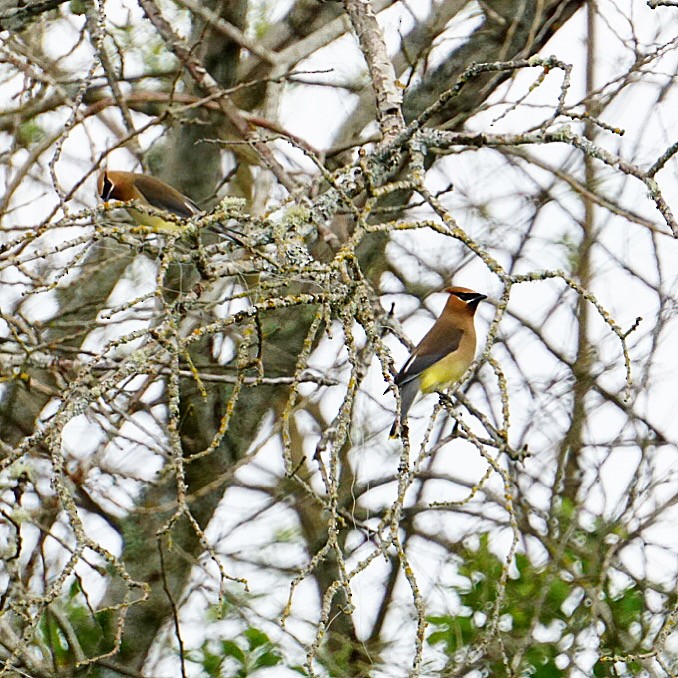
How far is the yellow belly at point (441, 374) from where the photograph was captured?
17.5ft

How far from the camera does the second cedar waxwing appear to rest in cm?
519

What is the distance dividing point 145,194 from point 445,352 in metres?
1.58

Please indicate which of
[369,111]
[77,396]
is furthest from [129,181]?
[77,396]

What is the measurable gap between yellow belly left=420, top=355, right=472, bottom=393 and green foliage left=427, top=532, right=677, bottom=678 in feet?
2.77

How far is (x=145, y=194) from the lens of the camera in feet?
18.6

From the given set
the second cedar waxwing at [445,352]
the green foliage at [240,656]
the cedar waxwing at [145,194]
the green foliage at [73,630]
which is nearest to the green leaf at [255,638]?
the green foliage at [240,656]

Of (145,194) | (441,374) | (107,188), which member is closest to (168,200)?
(145,194)

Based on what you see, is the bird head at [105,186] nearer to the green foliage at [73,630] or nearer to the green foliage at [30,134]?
the green foliage at [30,134]

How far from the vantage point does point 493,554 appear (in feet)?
18.8

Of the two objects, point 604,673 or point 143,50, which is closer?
point 604,673

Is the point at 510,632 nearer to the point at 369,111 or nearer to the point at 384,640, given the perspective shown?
the point at 384,640

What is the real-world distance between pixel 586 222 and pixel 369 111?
4.86 feet

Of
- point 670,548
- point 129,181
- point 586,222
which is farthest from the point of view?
point 586,222

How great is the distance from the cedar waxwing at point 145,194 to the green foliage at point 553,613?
2.10 m
